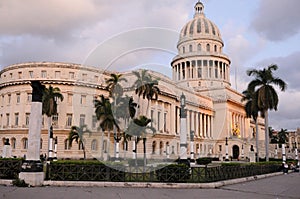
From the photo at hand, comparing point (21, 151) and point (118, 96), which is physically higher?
point (118, 96)

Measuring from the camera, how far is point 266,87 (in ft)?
141

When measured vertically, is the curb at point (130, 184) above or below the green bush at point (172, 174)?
below

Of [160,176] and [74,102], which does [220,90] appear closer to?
[74,102]

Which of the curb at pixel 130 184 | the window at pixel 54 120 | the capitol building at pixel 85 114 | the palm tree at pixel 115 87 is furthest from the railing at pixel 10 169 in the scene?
the window at pixel 54 120

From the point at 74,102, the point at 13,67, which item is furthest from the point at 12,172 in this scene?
the point at 13,67

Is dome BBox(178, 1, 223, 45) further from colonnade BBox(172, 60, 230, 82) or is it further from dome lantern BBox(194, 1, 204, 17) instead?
colonnade BBox(172, 60, 230, 82)

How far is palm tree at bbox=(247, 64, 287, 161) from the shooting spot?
1670 inches

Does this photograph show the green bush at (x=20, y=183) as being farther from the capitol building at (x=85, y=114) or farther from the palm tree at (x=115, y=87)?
the capitol building at (x=85, y=114)

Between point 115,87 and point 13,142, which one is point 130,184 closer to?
point 115,87

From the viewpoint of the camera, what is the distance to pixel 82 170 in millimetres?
16844

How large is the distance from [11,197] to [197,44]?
91.5 m

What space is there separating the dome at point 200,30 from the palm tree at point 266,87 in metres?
54.5

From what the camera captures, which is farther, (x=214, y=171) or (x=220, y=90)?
(x=220, y=90)

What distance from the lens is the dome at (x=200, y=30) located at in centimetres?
9806
